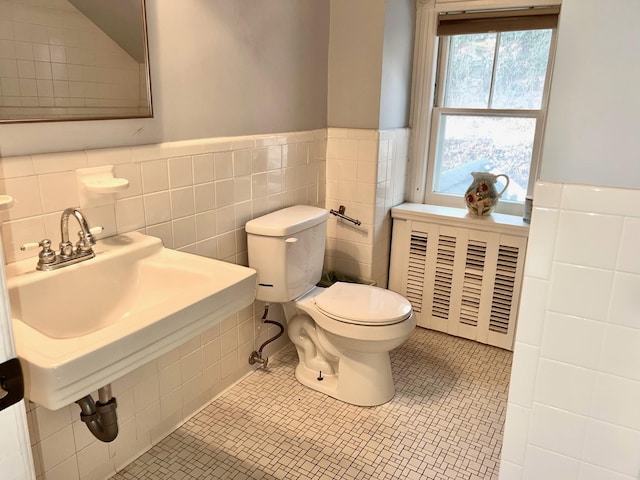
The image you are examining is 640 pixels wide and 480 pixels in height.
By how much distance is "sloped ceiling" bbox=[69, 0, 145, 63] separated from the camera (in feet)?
4.86

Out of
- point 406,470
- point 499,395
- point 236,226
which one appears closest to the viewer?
A: point 406,470

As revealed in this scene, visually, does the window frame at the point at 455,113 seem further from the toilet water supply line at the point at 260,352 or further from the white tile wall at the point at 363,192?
the toilet water supply line at the point at 260,352

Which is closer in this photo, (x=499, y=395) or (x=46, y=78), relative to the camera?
(x=46, y=78)

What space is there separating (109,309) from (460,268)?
192 cm

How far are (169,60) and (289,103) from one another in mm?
754

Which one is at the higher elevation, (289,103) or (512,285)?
(289,103)

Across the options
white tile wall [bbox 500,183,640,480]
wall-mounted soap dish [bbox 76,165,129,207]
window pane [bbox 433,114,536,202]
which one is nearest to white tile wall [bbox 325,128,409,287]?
window pane [bbox 433,114,536,202]

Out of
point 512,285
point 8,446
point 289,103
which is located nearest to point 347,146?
point 289,103

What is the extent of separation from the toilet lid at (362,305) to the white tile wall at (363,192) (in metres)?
0.47

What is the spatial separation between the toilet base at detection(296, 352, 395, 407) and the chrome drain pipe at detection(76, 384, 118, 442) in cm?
A: 105

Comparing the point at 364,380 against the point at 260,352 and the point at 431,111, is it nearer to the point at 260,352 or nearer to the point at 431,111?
the point at 260,352

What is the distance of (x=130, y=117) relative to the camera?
64.2 inches

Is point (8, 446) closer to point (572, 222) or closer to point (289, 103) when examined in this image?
point (572, 222)

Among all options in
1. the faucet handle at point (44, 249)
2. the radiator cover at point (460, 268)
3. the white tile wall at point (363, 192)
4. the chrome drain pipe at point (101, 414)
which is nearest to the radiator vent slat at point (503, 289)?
the radiator cover at point (460, 268)
